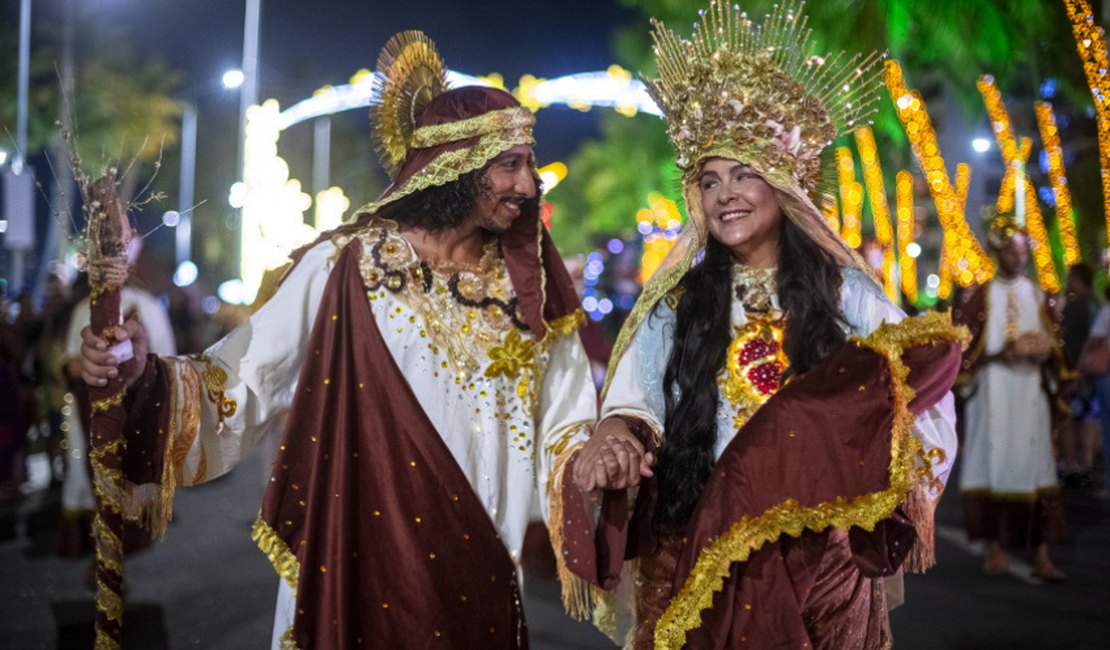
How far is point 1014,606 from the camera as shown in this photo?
24.9ft

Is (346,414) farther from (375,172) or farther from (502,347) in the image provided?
(375,172)

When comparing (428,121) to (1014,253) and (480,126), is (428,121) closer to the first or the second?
(480,126)

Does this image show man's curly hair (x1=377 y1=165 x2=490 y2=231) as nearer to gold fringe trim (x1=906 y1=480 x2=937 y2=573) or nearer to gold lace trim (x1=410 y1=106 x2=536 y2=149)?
gold lace trim (x1=410 y1=106 x2=536 y2=149)

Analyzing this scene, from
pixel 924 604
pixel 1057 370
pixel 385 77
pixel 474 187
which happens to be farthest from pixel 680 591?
pixel 1057 370

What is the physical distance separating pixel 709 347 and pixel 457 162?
1150mm

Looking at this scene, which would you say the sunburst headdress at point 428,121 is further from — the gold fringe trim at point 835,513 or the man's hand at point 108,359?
the gold fringe trim at point 835,513

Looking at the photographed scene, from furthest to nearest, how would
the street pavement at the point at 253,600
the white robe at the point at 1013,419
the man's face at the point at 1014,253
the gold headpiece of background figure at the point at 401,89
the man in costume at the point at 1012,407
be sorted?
the white robe at the point at 1013,419 → the man in costume at the point at 1012,407 → the man's face at the point at 1014,253 → the street pavement at the point at 253,600 → the gold headpiece of background figure at the point at 401,89

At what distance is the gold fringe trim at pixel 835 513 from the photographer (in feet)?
10.6

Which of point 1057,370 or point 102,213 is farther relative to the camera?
point 1057,370

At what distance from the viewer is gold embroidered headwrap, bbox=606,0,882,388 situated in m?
3.77

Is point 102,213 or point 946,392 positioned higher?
point 102,213

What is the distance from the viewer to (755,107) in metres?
3.79

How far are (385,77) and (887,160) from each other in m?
23.4

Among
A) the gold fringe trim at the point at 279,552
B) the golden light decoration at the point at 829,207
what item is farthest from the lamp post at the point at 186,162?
the golden light decoration at the point at 829,207
